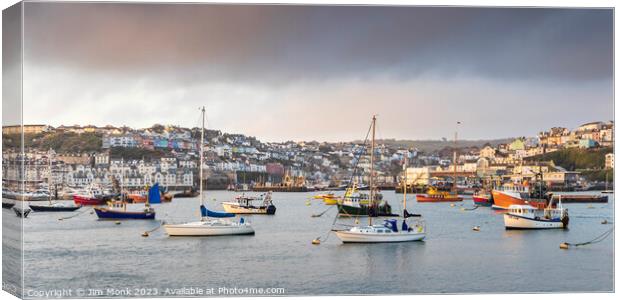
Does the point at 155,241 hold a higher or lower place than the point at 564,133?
lower

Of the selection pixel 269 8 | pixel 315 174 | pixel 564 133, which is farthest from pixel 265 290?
pixel 315 174

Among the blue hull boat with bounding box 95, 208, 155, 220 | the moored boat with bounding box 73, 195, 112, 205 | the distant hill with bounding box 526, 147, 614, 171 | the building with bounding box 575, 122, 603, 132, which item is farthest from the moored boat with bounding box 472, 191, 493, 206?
the building with bounding box 575, 122, 603, 132

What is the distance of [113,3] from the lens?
37.0ft

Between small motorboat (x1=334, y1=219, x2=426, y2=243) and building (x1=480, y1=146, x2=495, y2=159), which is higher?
building (x1=480, y1=146, x2=495, y2=159)

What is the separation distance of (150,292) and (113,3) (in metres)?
3.55

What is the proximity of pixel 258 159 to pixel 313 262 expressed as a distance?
32.6 feet

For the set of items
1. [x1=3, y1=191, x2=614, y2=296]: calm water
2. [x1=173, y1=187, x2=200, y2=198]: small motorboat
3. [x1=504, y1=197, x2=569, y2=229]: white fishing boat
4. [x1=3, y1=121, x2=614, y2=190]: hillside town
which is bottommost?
[x1=173, y1=187, x2=200, y2=198]: small motorboat

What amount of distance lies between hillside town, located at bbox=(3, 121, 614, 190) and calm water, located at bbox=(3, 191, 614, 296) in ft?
4.46

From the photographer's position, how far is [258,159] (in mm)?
23562

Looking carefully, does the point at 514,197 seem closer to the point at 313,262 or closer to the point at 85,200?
the point at 85,200

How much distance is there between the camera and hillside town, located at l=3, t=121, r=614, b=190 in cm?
1495

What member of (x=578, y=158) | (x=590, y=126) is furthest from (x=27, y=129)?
(x=578, y=158)

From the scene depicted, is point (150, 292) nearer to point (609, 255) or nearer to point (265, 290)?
point (265, 290)

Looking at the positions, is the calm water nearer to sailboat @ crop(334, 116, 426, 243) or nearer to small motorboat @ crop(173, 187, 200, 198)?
sailboat @ crop(334, 116, 426, 243)
